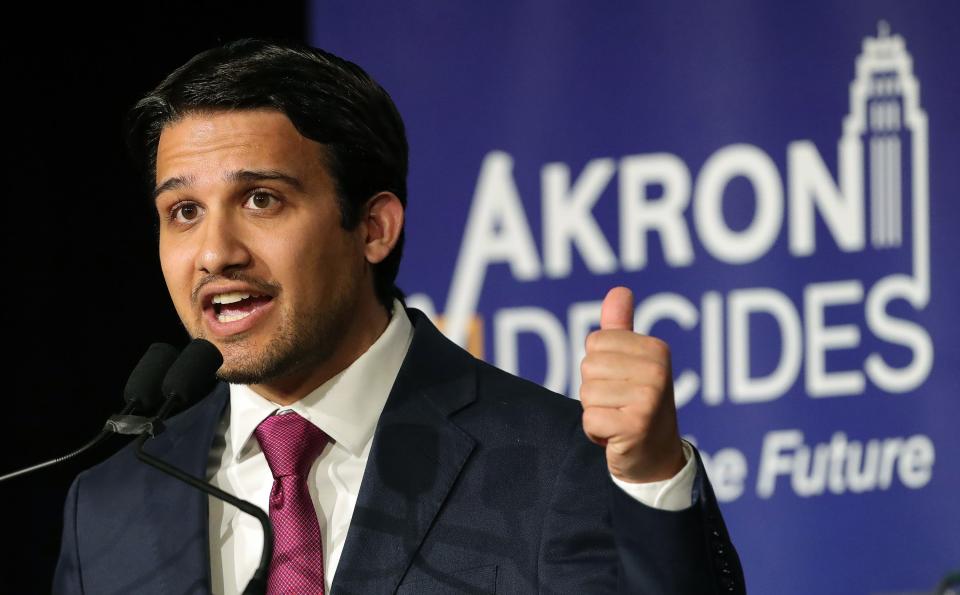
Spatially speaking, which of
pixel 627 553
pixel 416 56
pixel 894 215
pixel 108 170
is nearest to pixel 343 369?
pixel 627 553

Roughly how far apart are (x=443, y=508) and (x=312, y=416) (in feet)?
0.76

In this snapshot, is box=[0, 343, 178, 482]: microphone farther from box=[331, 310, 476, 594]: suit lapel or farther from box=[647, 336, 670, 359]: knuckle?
box=[647, 336, 670, 359]: knuckle

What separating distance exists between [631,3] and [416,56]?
23.7 inches

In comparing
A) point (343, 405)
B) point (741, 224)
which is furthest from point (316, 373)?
point (741, 224)

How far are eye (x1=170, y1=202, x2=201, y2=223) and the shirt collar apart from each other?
0.24 m

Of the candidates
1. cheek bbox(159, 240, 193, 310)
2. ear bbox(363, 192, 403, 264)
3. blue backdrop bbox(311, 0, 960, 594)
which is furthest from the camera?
blue backdrop bbox(311, 0, 960, 594)

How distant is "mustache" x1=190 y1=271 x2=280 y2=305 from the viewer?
1743mm

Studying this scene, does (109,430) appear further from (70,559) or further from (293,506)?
(70,559)

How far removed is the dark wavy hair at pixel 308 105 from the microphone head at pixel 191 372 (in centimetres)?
41

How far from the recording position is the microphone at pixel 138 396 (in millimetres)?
1452

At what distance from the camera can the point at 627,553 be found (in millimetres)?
1503

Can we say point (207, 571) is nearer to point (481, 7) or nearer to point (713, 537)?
point (713, 537)

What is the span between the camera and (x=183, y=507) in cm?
182

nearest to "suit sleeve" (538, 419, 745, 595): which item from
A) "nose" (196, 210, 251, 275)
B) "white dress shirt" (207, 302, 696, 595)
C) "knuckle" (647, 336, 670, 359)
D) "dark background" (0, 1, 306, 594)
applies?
"knuckle" (647, 336, 670, 359)
